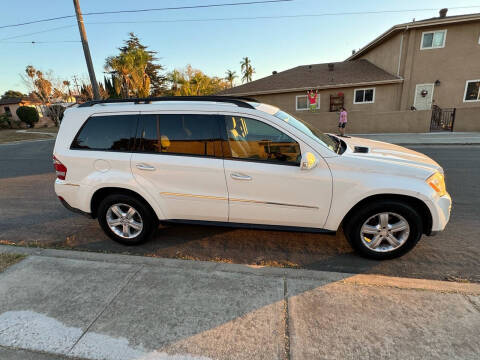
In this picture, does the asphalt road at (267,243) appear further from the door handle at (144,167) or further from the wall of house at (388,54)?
the wall of house at (388,54)

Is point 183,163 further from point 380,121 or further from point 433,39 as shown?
point 433,39

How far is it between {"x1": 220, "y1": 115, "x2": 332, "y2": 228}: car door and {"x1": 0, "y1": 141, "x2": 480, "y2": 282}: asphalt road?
20.8 inches

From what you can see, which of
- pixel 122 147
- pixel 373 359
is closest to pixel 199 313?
pixel 373 359

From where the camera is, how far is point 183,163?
3000 millimetres

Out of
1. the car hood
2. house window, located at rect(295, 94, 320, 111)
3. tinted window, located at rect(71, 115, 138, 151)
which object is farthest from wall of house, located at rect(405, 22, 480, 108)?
tinted window, located at rect(71, 115, 138, 151)

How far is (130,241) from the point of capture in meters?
3.46

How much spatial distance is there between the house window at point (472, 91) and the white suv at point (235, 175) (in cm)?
1805

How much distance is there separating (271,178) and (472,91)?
65.2 ft

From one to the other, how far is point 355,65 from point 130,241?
21341 mm

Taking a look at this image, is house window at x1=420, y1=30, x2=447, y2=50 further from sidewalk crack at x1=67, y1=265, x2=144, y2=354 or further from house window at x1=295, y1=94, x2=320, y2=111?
sidewalk crack at x1=67, y1=265, x2=144, y2=354

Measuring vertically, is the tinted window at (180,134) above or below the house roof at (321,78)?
below

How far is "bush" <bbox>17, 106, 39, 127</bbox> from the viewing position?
32.6m

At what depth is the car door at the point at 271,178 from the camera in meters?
2.79

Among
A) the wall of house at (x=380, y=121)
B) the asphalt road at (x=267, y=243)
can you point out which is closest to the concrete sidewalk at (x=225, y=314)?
the asphalt road at (x=267, y=243)
